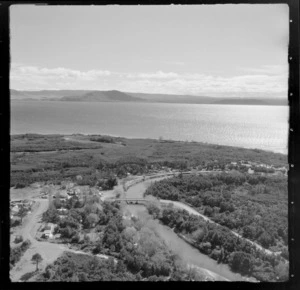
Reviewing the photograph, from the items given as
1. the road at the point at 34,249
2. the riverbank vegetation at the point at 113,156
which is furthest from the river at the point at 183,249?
the road at the point at 34,249

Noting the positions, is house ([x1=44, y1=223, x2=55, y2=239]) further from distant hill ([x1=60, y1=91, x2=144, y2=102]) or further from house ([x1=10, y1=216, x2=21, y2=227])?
distant hill ([x1=60, y1=91, x2=144, y2=102])

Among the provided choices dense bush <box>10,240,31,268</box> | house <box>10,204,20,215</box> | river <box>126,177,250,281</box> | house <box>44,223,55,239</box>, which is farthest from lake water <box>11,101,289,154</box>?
dense bush <box>10,240,31,268</box>

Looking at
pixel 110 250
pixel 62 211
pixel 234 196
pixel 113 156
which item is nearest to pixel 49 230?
pixel 62 211

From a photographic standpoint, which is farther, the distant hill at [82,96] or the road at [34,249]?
the distant hill at [82,96]

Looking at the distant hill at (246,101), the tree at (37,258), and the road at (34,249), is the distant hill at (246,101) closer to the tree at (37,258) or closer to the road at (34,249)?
the road at (34,249)

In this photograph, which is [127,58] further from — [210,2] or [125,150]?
[210,2]

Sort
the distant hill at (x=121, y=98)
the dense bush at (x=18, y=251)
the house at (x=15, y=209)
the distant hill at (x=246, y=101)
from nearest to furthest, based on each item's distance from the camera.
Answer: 1. the dense bush at (x=18, y=251)
2. the house at (x=15, y=209)
3. the distant hill at (x=246, y=101)
4. the distant hill at (x=121, y=98)

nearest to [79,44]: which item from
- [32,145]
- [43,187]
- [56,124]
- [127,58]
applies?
[127,58]
